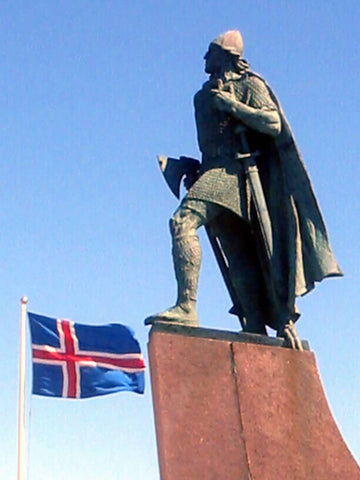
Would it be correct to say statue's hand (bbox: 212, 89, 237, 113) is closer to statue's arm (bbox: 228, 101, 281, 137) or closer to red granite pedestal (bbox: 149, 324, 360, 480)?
statue's arm (bbox: 228, 101, 281, 137)

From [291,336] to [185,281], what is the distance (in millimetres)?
959

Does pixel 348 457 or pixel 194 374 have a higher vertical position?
pixel 194 374

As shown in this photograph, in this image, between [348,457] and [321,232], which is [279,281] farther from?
[348,457]

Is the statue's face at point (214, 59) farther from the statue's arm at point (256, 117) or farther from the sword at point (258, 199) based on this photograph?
the sword at point (258, 199)

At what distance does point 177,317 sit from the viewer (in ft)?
26.3

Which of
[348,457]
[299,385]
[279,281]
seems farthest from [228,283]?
[348,457]

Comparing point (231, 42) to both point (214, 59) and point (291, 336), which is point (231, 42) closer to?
point (214, 59)

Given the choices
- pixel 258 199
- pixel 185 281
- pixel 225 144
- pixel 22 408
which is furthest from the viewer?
pixel 22 408

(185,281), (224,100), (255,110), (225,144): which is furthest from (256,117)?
(185,281)

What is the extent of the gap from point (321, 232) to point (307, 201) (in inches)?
11.3

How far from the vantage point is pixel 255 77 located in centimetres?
901

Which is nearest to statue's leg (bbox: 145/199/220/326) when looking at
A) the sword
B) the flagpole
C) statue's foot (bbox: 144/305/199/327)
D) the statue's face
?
statue's foot (bbox: 144/305/199/327)

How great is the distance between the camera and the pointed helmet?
912cm

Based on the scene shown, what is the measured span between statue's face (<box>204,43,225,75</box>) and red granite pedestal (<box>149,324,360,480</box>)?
2508mm
